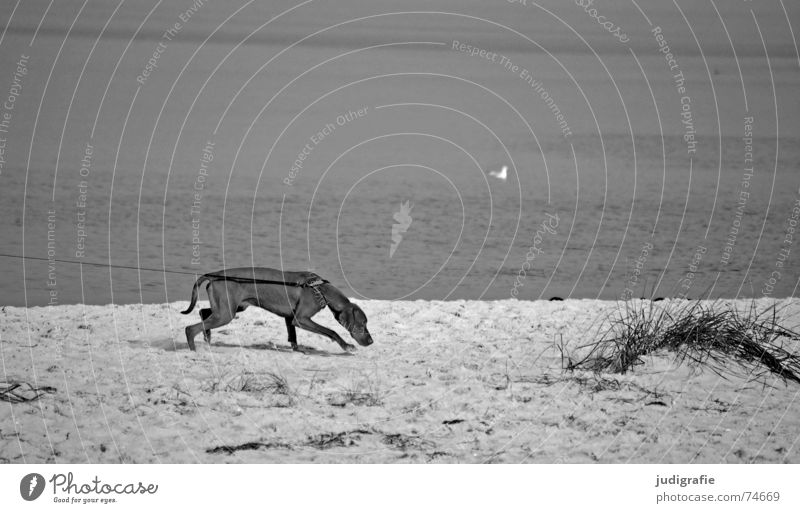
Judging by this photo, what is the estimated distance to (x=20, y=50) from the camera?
20.4m

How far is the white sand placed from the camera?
6867 mm

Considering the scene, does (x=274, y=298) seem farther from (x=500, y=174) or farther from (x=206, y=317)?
(x=500, y=174)

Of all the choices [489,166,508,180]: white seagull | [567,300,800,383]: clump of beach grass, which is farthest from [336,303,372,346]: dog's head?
[489,166,508,180]: white seagull

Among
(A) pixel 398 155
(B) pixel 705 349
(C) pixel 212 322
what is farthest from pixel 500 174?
(C) pixel 212 322

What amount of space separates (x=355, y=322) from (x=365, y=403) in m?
1.57

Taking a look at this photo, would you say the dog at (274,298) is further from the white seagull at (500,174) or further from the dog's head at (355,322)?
the white seagull at (500,174)

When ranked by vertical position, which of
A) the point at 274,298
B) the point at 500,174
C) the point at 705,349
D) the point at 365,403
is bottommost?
the point at 365,403

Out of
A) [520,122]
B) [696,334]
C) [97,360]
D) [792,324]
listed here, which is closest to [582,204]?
[520,122]

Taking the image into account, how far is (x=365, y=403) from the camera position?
7.61 m

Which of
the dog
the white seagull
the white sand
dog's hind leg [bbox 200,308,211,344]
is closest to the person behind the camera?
the white sand

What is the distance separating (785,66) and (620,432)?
18.7 m

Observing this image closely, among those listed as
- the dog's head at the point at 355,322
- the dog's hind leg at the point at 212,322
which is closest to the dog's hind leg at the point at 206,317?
the dog's hind leg at the point at 212,322

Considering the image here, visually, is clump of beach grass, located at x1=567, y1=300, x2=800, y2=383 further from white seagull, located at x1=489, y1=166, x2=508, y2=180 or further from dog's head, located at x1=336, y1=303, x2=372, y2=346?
white seagull, located at x1=489, y1=166, x2=508, y2=180

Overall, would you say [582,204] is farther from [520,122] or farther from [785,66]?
[785,66]
